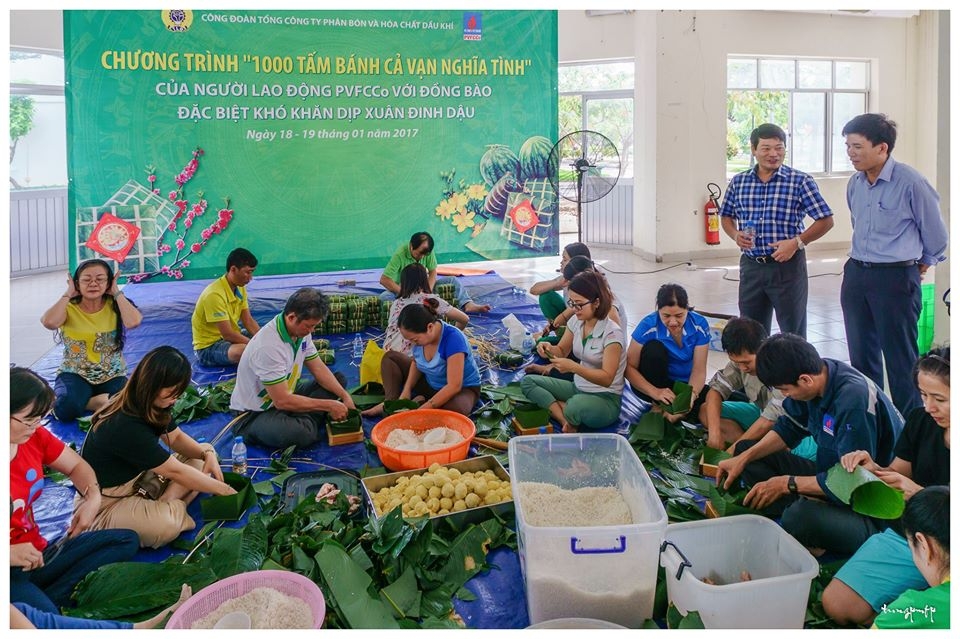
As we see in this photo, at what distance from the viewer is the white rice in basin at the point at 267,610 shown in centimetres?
215

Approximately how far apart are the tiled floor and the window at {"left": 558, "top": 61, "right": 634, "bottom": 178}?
1709 millimetres

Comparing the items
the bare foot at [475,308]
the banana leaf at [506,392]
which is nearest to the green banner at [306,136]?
the bare foot at [475,308]

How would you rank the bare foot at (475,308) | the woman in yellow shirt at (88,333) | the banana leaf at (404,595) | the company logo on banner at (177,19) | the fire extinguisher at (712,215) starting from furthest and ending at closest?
1. the fire extinguisher at (712,215)
2. the bare foot at (475,308)
3. the company logo on banner at (177,19)
4. the woman in yellow shirt at (88,333)
5. the banana leaf at (404,595)

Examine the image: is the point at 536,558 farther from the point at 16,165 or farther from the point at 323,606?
the point at 16,165

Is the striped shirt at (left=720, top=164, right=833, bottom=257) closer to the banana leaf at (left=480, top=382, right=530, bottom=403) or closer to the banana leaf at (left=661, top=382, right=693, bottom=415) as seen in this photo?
the banana leaf at (left=661, top=382, right=693, bottom=415)

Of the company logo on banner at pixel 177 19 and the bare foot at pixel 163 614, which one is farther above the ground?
the company logo on banner at pixel 177 19

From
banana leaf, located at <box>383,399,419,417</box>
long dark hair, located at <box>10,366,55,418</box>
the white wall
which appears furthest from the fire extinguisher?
long dark hair, located at <box>10,366,55,418</box>

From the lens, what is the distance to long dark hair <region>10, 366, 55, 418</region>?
2.26 m

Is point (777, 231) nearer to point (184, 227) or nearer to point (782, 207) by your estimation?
point (782, 207)

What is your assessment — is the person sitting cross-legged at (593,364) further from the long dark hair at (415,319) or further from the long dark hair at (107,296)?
the long dark hair at (107,296)

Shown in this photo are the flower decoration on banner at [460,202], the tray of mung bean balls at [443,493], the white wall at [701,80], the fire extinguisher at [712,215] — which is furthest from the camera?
the fire extinguisher at [712,215]

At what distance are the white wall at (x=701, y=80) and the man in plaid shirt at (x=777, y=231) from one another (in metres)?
5.35

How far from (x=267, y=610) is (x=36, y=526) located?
0.94m

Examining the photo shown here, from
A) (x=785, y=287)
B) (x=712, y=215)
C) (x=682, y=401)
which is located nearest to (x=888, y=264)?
(x=785, y=287)
